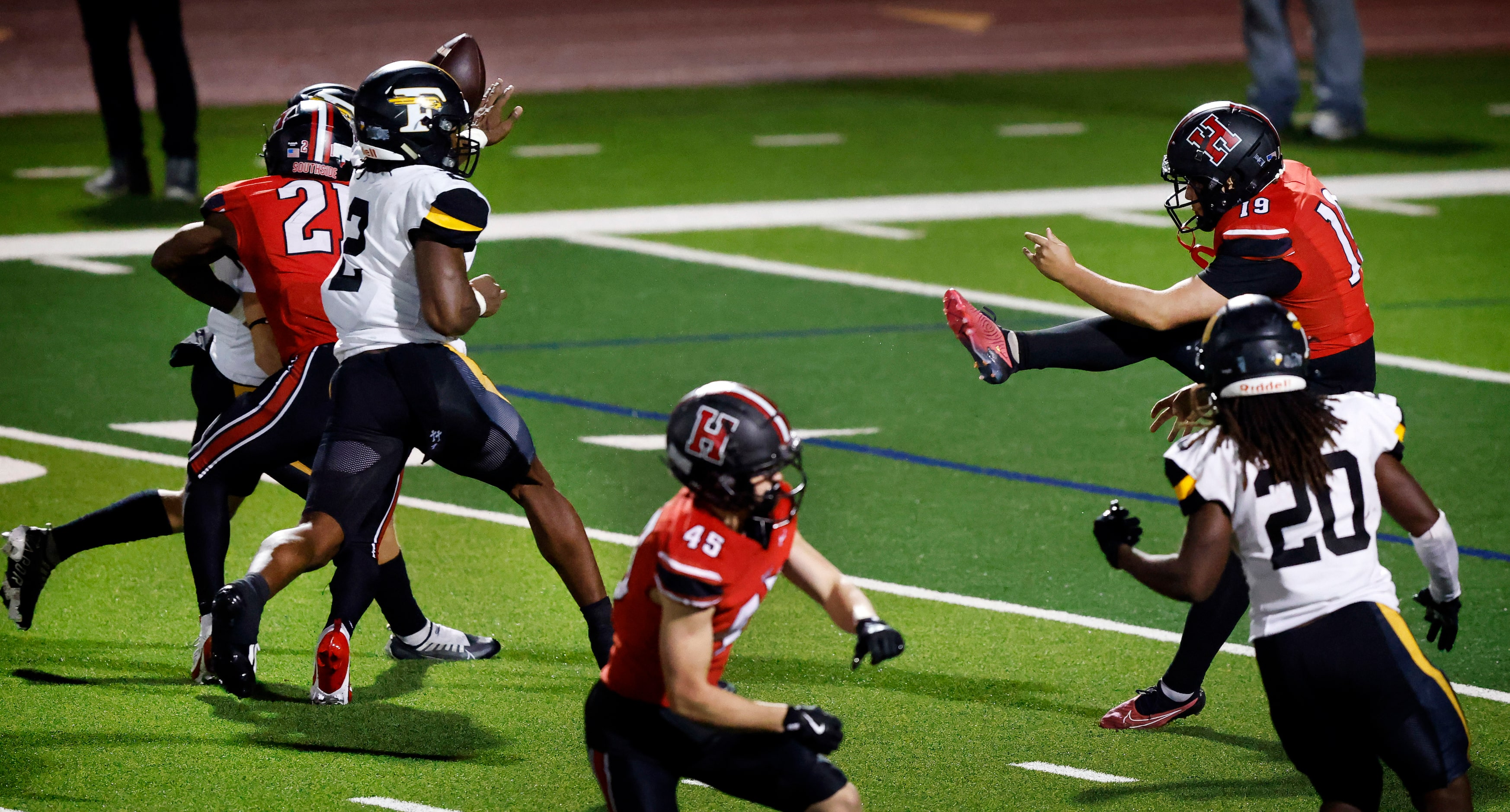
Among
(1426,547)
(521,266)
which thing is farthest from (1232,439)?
(521,266)

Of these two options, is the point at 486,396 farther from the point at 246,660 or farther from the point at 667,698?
the point at 667,698

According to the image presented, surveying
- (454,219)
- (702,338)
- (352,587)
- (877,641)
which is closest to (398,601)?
(352,587)

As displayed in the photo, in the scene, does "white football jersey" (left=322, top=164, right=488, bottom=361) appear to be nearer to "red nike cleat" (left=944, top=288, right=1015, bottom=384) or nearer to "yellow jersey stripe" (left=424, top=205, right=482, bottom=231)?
"yellow jersey stripe" (left=424, top=205, right=482, bottom=231)

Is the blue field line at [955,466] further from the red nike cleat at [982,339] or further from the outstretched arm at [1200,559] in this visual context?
the outstretched arm at [1200,559]

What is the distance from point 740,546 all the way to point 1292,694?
1.26 meters

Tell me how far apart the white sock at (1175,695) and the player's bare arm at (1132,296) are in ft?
3.48

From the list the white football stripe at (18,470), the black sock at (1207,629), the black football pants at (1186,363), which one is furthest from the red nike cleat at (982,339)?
the white football stripe at (18,470)

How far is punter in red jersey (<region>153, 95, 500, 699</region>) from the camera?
6113 millimetres

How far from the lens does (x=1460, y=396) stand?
31.3 ft

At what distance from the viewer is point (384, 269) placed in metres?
5.82

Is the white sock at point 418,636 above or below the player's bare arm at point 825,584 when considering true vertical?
below

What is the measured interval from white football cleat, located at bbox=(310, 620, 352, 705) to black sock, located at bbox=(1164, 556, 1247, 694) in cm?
232

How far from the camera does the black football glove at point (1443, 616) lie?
17.8ft

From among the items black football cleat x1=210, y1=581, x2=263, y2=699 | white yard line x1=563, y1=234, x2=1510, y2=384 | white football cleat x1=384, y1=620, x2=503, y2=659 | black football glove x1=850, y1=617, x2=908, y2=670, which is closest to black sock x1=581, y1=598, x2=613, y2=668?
white football cleat x1=384, y1=620, x2=503, y2=659
